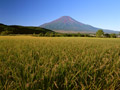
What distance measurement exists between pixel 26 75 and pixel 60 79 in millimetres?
496

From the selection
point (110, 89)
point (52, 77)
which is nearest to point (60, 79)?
point (52, 77)

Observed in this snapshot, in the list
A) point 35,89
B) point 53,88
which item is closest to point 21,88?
point 35,89

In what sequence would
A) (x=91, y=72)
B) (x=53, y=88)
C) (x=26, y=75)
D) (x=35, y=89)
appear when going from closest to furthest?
(x=35, y=89)
(x=53, y=88)
(x=26, y=75)
(x=91, y=72)

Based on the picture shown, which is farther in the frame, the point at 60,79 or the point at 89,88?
the point at 60,79

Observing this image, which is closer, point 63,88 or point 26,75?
point 63,88

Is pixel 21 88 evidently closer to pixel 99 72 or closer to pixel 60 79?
pixel 60 79

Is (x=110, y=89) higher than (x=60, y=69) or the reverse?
the reverse

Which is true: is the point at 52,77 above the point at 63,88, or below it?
above

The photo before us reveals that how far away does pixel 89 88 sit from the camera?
1107 millimetres

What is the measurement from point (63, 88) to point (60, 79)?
0.14 m

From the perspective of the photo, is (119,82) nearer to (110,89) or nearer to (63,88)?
(110,89)

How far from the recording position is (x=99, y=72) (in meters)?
1.44

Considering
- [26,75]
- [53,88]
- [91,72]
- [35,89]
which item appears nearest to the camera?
[35,89]

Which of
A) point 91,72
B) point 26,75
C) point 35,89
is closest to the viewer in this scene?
point 35,89
